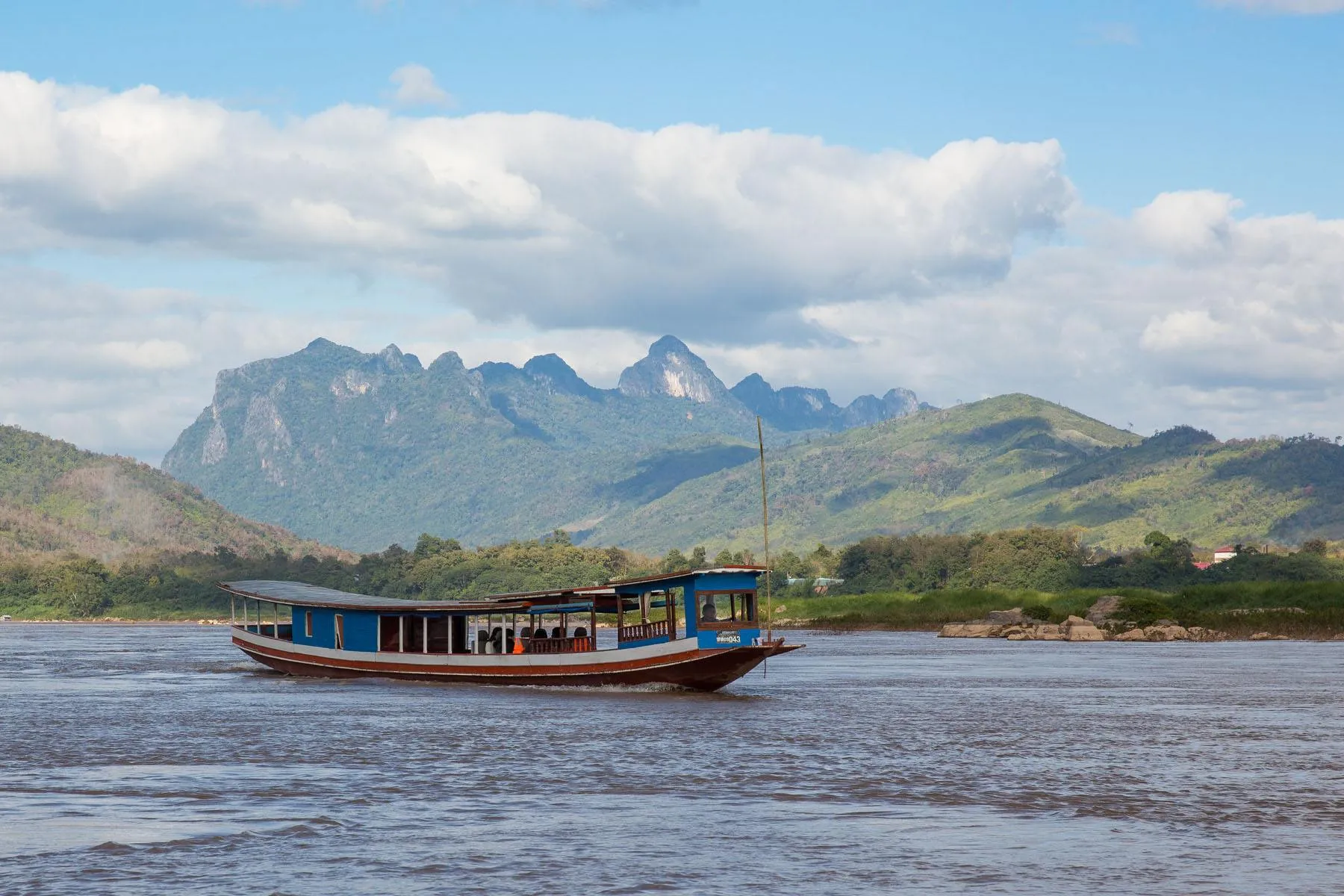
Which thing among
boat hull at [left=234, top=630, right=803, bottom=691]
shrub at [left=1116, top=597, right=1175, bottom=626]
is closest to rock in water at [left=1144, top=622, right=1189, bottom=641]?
shrub at [left=1116, top=597, right=1175, bottom=626]

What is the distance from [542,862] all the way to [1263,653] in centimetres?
7981

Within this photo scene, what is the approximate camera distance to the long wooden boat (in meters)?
54.6

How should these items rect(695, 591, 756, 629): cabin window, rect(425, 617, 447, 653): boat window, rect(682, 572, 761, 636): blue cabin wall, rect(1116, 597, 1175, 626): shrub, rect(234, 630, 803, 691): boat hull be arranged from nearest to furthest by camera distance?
1. rect(682, 572, 761, 636): blue cabin wall
2. rect(695, 591, 756, 629): cabin window
3. rect(234, 630, 803, 691): boat hull
4. rect(425, 617, 447, 653): boat window
5. rect(1116, 597, 1175, 626): shrub

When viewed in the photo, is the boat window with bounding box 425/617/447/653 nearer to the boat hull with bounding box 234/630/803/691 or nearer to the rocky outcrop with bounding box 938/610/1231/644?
the boat hull with bounding box 234/630/803/691

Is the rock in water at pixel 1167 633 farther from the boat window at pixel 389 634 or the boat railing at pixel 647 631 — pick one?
the boat window at pixel 389 634

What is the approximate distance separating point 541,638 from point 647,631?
6.15 meters

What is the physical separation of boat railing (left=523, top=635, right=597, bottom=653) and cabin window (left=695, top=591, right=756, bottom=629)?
21.9 ft

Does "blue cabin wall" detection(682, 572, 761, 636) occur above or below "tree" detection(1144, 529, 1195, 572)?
below

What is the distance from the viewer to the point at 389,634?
6525cm

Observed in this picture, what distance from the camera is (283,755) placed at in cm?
3694

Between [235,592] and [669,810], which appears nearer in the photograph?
[669,810]

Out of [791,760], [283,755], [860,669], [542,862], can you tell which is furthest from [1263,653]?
[542,862]

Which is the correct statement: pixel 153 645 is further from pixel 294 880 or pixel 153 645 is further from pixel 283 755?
pixel 294 880

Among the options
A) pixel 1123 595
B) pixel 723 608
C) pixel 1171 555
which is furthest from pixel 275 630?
pixel 1171 555
